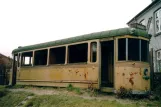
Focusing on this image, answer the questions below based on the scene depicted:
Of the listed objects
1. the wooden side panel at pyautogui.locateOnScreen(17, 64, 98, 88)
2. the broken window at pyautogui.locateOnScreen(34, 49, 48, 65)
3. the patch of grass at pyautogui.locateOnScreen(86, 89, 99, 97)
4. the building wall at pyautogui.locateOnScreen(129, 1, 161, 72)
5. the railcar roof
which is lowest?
the patch of grass at pyautogui.locateOnScreen(86, 89, 99, 97)

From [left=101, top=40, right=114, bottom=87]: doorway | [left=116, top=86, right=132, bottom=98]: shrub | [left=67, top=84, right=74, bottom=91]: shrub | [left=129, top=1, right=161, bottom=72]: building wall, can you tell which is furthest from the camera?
[left=129, top=1, right=161, bottom=72]: building wall

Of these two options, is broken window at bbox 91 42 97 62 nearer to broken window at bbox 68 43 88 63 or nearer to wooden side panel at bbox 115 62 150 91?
broken window at bbox 68 43 88 63

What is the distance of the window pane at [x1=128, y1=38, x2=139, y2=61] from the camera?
9.34 metres

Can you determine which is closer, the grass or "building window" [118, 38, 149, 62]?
the grass

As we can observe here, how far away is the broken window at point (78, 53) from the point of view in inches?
449

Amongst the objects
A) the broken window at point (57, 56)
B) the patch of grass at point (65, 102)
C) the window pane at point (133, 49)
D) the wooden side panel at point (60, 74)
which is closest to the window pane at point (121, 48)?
the window pane at point (133, 49)

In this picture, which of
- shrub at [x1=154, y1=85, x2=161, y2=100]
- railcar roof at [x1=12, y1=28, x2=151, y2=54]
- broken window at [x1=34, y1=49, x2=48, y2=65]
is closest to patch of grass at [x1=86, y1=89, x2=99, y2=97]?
railcar roof at [x1=12, y1=28, x2=151, y2=54]

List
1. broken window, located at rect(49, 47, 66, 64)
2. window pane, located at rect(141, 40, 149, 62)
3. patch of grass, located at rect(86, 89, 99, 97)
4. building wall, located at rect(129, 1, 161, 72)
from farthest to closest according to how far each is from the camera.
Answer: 1. building wall, located at rect(129, 1, 161, 72)
2. broken window, located at rect(49, 47, 66, 64)
3. patch of grass, located at rect(86, 89, 99, 97)
4. window pane, located at rect(141, 40, 149, 62)

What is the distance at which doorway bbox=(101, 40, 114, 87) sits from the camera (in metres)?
10.7

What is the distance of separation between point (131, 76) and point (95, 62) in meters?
1.92

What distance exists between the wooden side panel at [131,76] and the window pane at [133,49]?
1.03 ft

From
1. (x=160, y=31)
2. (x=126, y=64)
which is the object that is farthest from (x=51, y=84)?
(x=160, y=31)

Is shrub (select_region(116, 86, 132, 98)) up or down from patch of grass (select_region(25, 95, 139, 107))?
up

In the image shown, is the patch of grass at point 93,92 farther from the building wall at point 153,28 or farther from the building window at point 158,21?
the building window at point 158,21
